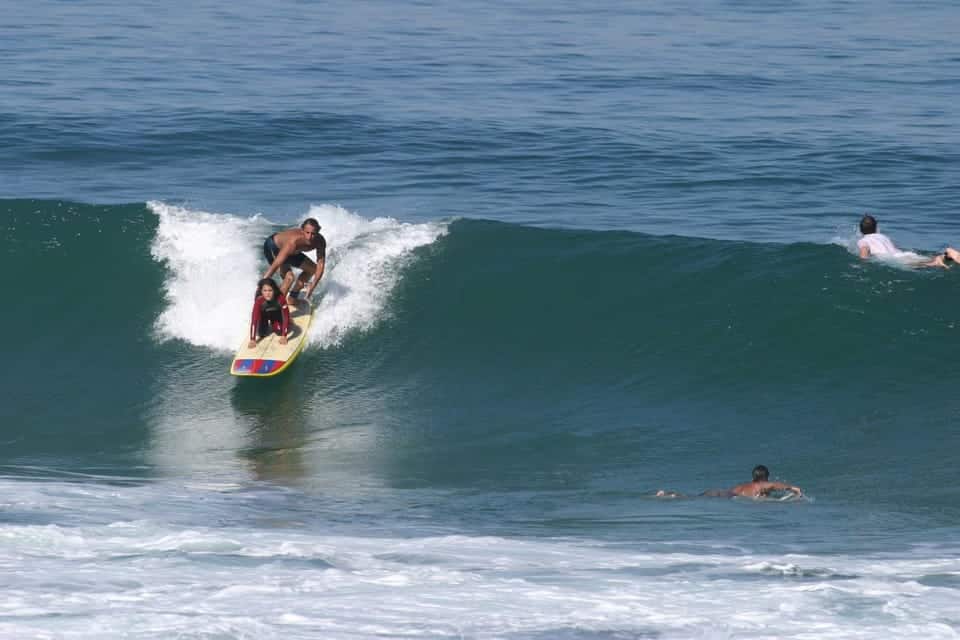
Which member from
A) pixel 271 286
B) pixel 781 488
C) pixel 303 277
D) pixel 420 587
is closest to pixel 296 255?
pixel 303 277

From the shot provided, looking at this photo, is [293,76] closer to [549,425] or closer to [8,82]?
[8,82]

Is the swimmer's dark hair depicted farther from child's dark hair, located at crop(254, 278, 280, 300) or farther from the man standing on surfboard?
the man standing on surfboard

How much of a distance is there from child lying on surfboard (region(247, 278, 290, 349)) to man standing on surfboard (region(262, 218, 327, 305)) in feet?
0.67

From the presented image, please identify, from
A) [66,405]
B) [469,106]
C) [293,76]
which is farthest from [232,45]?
[66,405]

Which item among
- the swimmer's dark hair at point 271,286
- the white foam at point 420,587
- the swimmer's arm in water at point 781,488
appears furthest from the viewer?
the swimmer's dark hair at point 271,286

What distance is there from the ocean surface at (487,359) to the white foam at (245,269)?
0.05m

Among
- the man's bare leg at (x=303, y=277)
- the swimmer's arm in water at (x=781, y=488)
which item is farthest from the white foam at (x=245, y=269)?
the swimmer's arm in water at (x=781, y=488)

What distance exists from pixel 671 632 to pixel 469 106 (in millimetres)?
23792

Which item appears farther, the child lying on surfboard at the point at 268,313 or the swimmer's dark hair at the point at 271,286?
the child lying on surfboard at the point at 268,313

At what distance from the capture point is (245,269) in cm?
1945

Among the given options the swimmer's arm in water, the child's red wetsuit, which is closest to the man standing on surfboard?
the child's red wetsuit

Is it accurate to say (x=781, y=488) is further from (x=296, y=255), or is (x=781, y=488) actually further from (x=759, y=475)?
(x=296, y=255)

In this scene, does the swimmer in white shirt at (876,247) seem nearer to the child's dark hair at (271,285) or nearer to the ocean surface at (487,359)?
the ocean surface at (487,359)

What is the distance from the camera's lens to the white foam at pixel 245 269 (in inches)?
723
